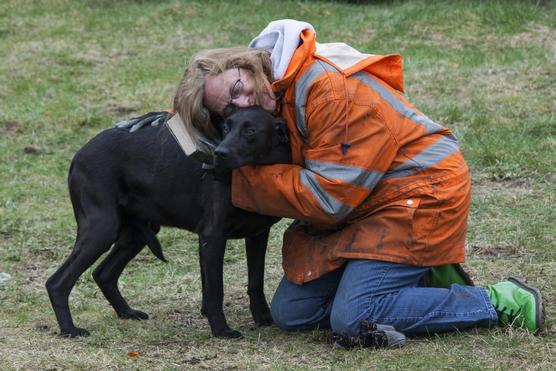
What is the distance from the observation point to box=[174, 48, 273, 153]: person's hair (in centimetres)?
425

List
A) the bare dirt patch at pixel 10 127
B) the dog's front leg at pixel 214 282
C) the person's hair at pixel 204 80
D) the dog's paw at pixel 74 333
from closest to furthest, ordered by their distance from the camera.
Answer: the person's hair at pixel 204 80, the dog's front leg at pixel 214 282, the dog's paw at pixel 74 333, the bare dirt patch at pixel 10 127

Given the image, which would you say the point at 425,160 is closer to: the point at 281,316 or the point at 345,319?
the point at 345,319

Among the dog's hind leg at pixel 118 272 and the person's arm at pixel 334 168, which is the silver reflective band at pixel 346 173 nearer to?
the person's arm at pixel 334 168

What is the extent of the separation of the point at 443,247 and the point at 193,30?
27.7 ft

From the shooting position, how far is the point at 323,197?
13.8 ft

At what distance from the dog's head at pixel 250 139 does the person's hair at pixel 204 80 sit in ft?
0.30

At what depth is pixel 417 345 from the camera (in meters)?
4.24

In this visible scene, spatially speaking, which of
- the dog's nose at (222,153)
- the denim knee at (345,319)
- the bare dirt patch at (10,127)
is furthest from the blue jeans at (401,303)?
the bare dirt patch at (10,127)

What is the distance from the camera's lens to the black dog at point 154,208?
15.1ft

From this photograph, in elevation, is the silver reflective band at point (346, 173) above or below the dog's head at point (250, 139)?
below

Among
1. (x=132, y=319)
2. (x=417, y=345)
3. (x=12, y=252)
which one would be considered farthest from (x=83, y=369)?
(x=12, y=252)

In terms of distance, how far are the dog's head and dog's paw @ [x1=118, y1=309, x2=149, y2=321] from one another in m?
1.21

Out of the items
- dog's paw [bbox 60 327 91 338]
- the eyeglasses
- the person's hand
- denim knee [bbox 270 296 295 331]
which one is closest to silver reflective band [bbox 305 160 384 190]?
the eyeglasses

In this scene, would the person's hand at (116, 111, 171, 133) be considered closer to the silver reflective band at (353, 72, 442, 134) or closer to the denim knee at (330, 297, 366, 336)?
the silver reflective band at (353, 72, 442, 134)
